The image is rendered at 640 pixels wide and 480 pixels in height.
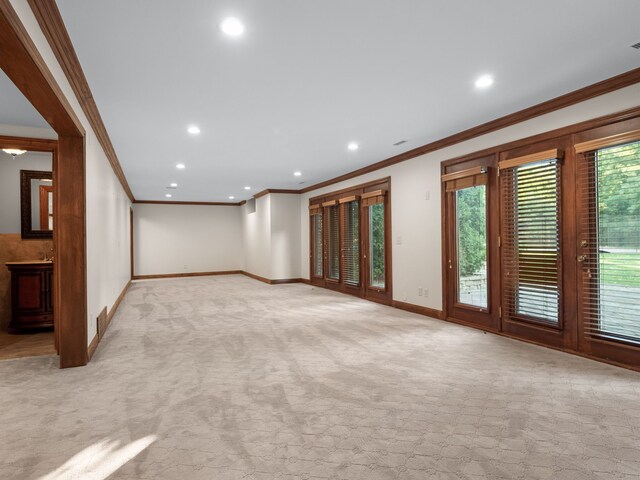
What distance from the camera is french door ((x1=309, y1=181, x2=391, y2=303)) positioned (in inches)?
286

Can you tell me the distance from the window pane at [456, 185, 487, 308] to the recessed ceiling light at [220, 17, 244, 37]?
3.67 meters

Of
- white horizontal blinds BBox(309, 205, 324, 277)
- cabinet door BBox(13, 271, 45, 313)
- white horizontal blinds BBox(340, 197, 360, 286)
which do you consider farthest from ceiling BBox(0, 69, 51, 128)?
white horizontal blinds BBox(309, 205, 324, 277)

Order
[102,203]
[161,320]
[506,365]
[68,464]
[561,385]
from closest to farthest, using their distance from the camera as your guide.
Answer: [68,464], [561,385], [506,365], [102,203], [161,320]

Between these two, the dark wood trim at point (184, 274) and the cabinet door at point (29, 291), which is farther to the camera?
the dark wood trim at point (184, 274)

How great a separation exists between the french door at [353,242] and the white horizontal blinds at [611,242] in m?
3.47

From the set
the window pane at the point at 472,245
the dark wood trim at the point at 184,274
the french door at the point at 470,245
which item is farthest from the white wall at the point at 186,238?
the window pane at the point at 472,245

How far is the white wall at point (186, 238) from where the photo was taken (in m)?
12.7

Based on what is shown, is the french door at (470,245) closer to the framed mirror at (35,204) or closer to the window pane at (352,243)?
the window pane at (352,243)

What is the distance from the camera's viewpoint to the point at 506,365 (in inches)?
143

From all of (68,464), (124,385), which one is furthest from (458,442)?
(124,385)

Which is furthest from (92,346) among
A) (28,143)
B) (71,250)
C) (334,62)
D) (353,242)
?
(353,242)

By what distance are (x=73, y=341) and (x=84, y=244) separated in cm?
93

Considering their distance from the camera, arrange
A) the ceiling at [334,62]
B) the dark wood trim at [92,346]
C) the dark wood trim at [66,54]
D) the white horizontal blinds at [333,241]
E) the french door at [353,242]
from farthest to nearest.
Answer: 1. the white horizontal blinds at [333,241]
2. the french door at [353,242]
3. the dark wood trim at [92,346]
4. the ceiling at [334,62]
5. the dark wood trim at [66,54]

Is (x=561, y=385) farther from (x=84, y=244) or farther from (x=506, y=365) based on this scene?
(x=84, y=244)
